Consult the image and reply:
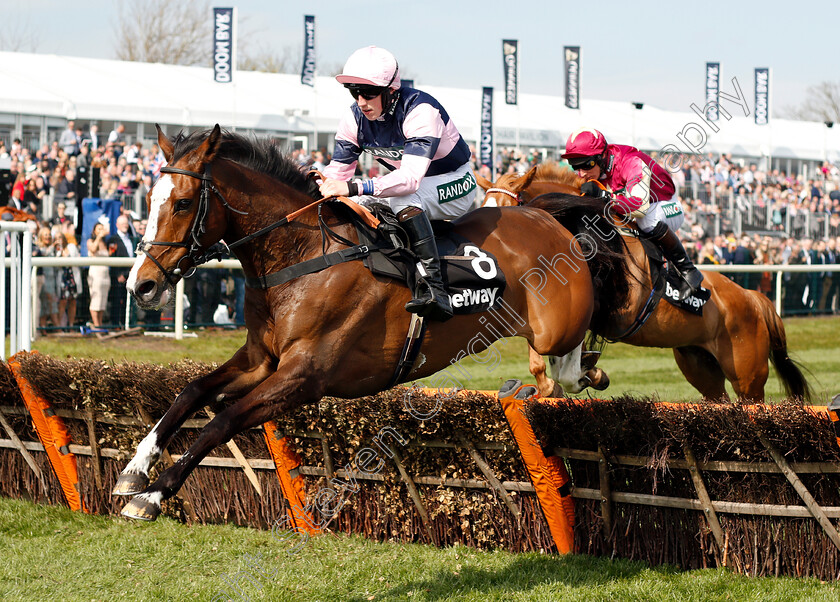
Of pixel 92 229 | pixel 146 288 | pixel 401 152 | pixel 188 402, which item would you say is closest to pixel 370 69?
pixel 401 152

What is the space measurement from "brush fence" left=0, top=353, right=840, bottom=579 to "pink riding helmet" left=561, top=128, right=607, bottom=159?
1.91 meters

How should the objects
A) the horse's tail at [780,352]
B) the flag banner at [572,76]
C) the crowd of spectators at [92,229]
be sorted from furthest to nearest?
the flag banner at [572,76]
the crowd of spectators at [92,229]
the horse's tail at [780,352]

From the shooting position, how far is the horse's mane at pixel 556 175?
6195mm

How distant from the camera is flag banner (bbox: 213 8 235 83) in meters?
17.4

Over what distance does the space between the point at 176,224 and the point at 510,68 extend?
18453mm

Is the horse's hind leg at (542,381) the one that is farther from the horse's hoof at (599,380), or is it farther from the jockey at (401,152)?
the jockey at (401,152)

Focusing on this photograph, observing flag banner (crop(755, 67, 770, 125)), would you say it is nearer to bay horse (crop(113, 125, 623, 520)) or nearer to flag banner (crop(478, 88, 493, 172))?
flag banner (crop(478, 88, 493, 172))

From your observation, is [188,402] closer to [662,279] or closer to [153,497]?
[153,497]

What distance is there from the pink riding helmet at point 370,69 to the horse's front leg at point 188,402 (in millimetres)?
1283

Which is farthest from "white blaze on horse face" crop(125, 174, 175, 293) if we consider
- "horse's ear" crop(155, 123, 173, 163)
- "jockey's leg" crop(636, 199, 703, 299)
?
"jockey's leg" crop(636, 199, 703, 299)

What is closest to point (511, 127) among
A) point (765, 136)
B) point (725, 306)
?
point (765, 136)

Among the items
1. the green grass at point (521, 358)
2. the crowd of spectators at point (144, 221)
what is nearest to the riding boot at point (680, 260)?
the green grass at point (521, 358)

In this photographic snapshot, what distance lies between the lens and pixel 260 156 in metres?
4.29

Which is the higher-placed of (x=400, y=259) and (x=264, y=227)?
(x=264, y=227)
